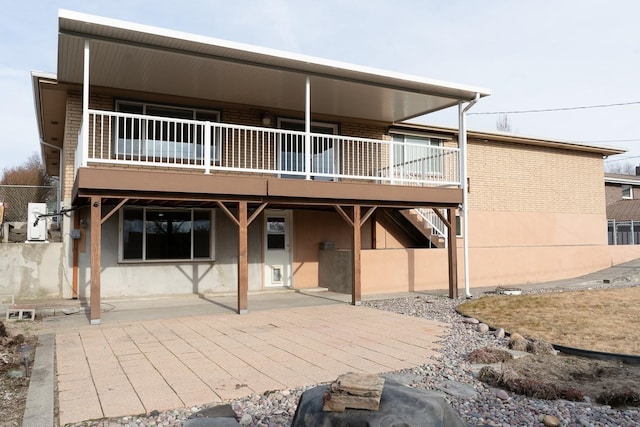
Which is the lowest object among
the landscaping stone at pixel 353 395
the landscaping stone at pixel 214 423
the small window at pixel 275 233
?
the landscaping stone at pixel 214 423

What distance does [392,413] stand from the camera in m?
2.66

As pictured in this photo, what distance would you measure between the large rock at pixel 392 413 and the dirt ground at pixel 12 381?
2.62 m

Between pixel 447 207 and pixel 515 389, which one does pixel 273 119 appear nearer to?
pixel 447 207

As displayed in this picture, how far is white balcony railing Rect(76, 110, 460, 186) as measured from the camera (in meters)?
10.6

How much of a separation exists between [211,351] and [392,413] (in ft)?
13.4

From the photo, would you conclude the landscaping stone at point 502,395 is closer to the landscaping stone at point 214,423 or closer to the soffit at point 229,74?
the landscaping stone at point 214,423

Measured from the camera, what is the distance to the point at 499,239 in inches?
635

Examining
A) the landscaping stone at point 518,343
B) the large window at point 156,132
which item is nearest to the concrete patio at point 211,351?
the landscaping stone at point 518,343

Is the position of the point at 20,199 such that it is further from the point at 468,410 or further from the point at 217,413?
the point at 468,410

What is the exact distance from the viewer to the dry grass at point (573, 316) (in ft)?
22.2

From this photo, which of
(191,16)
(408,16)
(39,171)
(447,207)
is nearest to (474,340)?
(447,207)

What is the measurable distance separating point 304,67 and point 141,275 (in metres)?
5.91

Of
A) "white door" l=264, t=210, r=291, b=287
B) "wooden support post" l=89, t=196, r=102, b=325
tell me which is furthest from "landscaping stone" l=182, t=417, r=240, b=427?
"white door" l=264, t=210, r=291, b=287

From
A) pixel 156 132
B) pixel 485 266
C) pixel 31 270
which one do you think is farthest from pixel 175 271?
pixel 485 266
